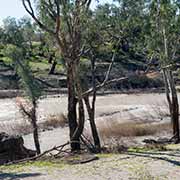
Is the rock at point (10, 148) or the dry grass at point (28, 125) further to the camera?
the dry grass at point (28, 125)

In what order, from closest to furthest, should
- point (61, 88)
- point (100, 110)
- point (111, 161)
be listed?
point (111, 161) → point (100, 110) → point (61, 88)

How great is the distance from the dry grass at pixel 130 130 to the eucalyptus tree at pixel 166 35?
13.9 feet

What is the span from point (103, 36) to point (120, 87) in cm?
5517

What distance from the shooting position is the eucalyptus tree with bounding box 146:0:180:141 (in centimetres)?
2811

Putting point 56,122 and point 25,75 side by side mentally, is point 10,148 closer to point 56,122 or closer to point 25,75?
point 25,75

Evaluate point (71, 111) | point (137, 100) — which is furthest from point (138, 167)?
point (137, 100)

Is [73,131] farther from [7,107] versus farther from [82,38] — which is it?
[7,107]

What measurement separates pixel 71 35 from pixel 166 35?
11178mm

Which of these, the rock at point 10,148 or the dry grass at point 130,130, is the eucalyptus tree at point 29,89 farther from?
the dry grass at point 130,130

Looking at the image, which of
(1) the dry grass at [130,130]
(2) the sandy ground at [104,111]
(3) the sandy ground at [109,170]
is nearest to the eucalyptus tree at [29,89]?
(2) the sandy ground at [104,111]

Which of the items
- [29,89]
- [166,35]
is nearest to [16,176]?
[29,89]

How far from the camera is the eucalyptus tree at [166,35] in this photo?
1107 inches

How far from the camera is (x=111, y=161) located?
14414 millimetres

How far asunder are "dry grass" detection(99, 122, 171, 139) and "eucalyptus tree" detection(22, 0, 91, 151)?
11158mm
